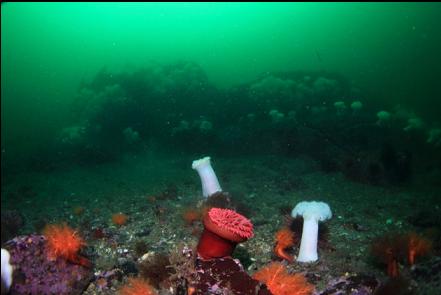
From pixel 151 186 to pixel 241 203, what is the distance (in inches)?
138

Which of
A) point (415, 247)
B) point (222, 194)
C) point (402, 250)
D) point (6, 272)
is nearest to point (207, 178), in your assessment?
point (222, 194)

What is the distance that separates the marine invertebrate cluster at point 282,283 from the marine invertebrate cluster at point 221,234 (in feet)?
1.78

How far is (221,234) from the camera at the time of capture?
12.9 feet

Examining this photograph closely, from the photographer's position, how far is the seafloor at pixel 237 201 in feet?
16.5

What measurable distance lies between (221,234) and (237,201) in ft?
11.9

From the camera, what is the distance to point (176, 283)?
161 inches

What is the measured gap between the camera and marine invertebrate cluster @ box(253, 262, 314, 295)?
4034 mm

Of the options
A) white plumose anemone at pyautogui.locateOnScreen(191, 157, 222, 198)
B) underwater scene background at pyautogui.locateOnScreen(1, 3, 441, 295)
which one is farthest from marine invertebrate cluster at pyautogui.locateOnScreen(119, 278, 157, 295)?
white plumose anemone at pyautogui.locateOnScreen(191, 157, 222, 198)

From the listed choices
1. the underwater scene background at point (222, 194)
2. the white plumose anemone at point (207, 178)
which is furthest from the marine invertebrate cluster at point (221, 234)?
the white plumose anemone at point (207, 178)

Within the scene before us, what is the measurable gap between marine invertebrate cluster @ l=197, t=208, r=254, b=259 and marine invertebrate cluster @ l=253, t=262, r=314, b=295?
543 mm

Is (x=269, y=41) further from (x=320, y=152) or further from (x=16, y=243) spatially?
(x=16, y=243)

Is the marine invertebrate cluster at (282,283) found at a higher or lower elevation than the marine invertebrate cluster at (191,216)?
higher

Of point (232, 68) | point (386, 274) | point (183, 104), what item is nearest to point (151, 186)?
point (386, 274)

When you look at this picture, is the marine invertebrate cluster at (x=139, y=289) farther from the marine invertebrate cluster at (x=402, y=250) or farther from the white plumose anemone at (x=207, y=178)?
the white plumose anemone at (x=207, y=178)
